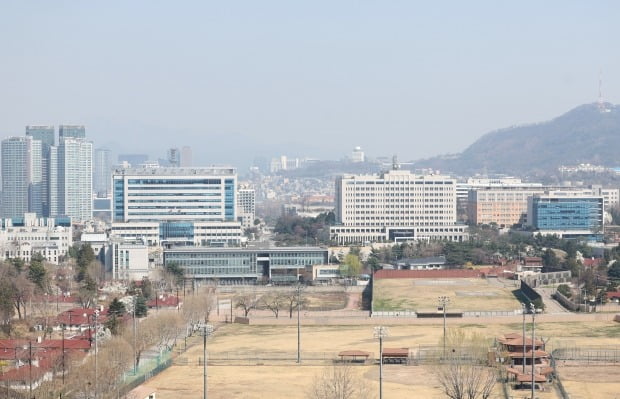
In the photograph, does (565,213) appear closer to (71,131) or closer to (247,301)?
(247,301)

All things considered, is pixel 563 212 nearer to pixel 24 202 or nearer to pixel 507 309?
pixel 507 309

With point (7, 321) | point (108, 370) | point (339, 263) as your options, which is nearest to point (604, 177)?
point (339, 263)

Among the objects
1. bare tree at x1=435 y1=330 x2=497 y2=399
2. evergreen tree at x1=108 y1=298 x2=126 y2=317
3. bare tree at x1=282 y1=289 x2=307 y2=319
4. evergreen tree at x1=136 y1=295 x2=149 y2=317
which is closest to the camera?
bare tree at x1=435 y1=330 x2=497 y2=399

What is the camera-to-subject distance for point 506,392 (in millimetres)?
31391

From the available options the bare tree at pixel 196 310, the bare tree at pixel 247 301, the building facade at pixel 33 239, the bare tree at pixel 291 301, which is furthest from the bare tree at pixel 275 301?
the building facade at pixel 33 239

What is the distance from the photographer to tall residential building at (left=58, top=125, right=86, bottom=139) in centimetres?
13875

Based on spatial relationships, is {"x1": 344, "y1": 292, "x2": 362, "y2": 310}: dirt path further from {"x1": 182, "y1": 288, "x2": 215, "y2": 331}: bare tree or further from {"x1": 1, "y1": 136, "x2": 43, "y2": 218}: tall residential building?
{"x1": 1, "y1": 136, "x2": 43, "y2": 218}: tall residential building

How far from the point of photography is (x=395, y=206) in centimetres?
8881

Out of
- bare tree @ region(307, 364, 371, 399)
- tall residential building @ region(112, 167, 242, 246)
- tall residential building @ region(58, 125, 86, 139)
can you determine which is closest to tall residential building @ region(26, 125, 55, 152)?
tall residential building @ region(58, 125, 86, 139)

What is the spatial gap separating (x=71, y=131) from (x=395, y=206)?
2388 inches

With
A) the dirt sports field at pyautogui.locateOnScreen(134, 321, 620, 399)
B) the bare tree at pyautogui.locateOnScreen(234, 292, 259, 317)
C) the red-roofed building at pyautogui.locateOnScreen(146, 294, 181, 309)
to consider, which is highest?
the red-roofed building at pyautogui.locateOnScreen(146, 294, 181, 309)

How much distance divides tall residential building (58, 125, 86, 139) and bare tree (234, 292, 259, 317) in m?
81.7

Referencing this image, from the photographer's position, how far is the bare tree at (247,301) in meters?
52.1

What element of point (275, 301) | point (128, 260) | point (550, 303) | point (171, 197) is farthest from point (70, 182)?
point (550, 303)
